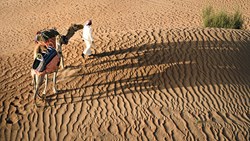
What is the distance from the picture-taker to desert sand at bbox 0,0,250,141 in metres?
8.19

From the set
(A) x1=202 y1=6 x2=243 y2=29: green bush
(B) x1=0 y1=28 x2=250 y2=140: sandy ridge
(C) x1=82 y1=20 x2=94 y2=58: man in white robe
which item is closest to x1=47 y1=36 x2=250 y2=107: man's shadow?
(B) x1=0 y1=28 x2=250 y2=140: sandy ridge

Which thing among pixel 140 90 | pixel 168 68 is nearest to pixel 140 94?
pixel 140 90

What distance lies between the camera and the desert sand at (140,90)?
26.9 feet

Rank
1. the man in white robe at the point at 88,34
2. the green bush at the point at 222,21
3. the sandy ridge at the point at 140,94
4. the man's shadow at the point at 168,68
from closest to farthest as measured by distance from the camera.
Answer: the sandy ridge at the point at 140,94
the man's shadow at the point at 168,68
the man in white robe at the point at 88,34
the green bush at the point at 222,21

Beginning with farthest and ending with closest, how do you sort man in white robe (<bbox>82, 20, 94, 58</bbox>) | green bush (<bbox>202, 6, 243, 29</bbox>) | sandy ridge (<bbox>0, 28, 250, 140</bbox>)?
green bush (<bbox>202, 6, 243, 29</bbox>)
man in white robe (<bbox>82, 20, 94, 58</bbox>)
sandy ridge (<bbox>0, 28, 250, 140</bbox>)

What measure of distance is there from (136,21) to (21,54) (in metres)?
7.34

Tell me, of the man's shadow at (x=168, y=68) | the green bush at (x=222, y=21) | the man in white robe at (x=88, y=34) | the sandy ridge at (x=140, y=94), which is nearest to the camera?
the sandy ridge at (x=140, y=94)

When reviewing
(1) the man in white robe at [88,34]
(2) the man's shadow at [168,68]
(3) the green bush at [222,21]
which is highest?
(1) the man in white robe at [88,34]

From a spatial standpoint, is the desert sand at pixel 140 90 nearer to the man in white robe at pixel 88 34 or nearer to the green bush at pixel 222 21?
the man in white robe at pixel 88 34

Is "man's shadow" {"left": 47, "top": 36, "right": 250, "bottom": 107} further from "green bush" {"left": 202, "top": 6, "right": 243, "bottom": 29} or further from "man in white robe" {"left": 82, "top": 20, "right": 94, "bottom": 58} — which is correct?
"green bush" {"left": 202, "top": 6, "right": 243, "bottom": 29}

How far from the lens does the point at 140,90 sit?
9.31 meters

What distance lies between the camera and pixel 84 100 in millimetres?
8938

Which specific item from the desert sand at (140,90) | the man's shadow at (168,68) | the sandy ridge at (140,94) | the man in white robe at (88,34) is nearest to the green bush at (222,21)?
the desert sand at (140,90)

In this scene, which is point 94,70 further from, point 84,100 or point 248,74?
point 248,74
